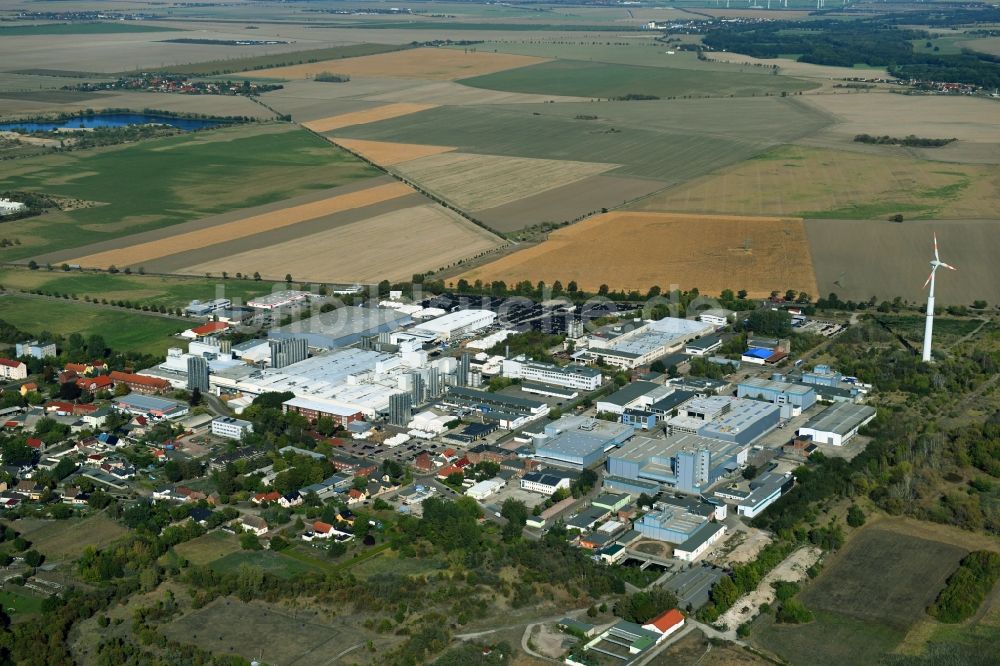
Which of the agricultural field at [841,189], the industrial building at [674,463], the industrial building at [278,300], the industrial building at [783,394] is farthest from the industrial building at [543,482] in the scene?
the agricultural field at [841,189]

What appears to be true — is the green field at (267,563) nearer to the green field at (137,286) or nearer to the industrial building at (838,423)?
the industrial building at (838,423)

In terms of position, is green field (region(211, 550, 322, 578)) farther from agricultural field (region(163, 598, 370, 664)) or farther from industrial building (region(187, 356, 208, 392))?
industrial building (region(187, 356, 208, 392))

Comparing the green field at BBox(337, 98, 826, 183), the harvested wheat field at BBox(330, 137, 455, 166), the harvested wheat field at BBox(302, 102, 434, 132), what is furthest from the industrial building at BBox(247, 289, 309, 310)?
the harvested wheat field at BBox(302, 102, 434, 132)

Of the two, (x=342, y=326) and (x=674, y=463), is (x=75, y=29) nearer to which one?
(x=342, y=326)

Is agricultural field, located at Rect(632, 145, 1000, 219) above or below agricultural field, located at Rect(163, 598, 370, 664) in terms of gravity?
above

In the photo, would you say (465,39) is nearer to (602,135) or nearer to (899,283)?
(602,135)

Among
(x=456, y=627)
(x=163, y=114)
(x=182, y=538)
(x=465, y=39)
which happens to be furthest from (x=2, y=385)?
(x=465, y=39)

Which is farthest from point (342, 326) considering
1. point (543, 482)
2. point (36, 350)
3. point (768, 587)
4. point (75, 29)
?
point (75, 29)
